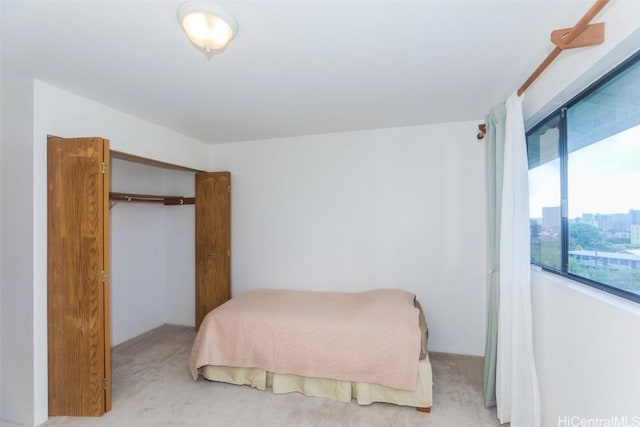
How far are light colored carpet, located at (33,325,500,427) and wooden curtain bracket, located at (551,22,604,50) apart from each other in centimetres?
240

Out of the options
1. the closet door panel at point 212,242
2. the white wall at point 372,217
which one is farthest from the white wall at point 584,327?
the closet door panel at point 212,242

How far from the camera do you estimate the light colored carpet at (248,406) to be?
6.98 feet

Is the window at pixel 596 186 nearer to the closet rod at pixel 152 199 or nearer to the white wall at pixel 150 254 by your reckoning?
the closet rod at pixel 152 199

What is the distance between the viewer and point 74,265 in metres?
2.20

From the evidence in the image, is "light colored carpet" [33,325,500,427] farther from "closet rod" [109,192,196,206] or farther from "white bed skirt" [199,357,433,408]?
"closet rod" [109,192,196,206]

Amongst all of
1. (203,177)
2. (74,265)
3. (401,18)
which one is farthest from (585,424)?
(203,177)

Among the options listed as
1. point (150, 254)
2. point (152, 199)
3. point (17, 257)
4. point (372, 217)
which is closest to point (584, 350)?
point (372, 217)

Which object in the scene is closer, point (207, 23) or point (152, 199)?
point (207, 23)

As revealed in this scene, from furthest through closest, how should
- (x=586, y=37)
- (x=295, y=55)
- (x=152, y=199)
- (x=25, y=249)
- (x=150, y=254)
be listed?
(x=150, y=254) < (x=152, y=199) < (x=25, y=249) < (x=295, y=55) < (x=586, y=37)

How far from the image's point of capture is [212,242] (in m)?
3.73

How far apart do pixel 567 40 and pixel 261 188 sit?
10.4 feet

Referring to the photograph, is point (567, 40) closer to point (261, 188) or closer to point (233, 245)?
point (261, 188)

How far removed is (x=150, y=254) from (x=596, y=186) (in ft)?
14.8

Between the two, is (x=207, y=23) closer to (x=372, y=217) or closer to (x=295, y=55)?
(x=295, y=55)
